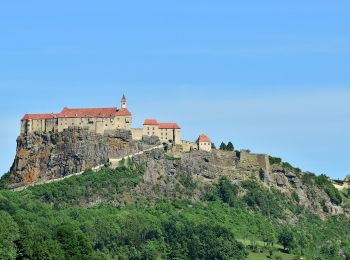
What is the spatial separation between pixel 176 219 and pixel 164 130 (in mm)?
18516

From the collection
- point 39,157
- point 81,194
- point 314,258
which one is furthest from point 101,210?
point 314,258

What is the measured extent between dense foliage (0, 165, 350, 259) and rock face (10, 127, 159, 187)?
A: 3079 mm

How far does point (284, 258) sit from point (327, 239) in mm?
16197

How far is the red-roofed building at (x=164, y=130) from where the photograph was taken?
177750 millimetres

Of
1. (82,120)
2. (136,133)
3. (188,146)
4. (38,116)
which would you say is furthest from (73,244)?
(188,146)

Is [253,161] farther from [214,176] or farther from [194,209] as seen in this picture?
[194,209]

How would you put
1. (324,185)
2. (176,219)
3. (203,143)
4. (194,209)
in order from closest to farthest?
1. (176,219)
2. (194,209)
3. (203,143)
4. (324,185)

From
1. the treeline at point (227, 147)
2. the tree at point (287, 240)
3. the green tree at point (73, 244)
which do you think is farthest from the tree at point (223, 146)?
the green tree at point (73, 244)

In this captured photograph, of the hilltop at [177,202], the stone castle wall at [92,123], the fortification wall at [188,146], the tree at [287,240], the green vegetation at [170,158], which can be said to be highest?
the stone castle wall at [92,123]

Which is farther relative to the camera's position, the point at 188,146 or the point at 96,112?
the point at 188,146

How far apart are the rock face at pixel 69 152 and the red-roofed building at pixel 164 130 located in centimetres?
343

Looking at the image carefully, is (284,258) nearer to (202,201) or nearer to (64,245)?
(202,201)

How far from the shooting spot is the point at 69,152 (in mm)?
172625

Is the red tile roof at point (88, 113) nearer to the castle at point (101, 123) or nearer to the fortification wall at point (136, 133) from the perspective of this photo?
the castle at point (101, 123)
